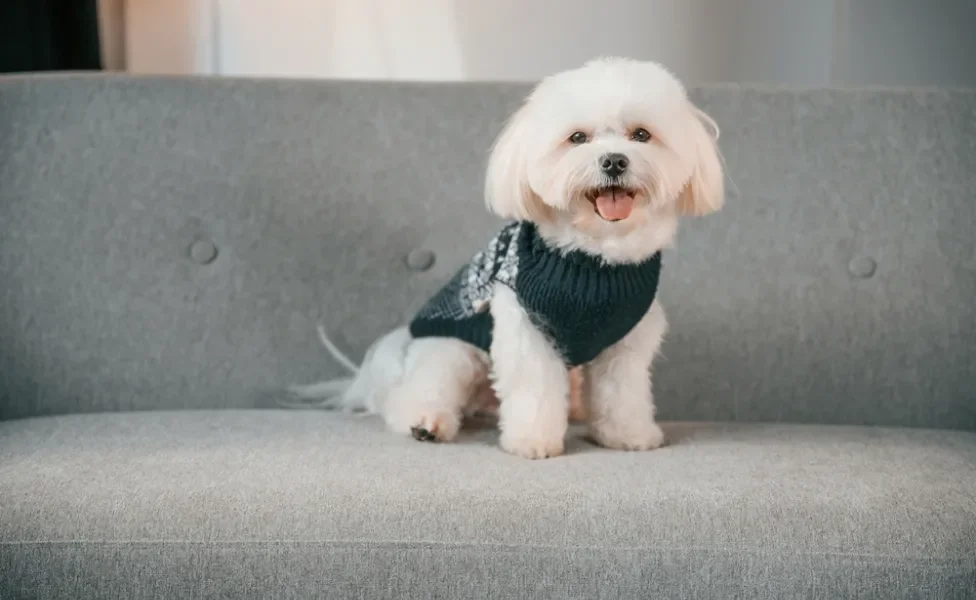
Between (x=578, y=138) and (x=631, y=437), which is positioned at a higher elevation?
(x=578, y=138)

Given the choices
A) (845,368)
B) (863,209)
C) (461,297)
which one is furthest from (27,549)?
(863,209)

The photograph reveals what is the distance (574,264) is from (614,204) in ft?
0.50

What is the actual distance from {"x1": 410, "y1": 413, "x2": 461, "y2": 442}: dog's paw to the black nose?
22.5 inches

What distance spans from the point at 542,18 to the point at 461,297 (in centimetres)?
121

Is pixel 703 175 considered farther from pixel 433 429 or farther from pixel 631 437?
pixel 433 429

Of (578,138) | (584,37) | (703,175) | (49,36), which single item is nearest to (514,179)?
(578,138)

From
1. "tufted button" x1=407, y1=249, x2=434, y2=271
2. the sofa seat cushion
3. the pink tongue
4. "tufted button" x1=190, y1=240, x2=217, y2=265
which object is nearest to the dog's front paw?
the sofa seat cushion

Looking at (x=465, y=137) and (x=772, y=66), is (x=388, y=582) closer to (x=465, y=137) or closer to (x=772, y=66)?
(x=465, y=137)

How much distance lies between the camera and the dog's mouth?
1.50 meters

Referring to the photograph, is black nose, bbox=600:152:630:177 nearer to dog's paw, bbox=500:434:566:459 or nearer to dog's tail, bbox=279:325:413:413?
dog's paw, bbox=500:434:566:459

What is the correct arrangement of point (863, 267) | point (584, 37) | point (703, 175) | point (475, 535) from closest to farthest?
point (475, 535)
point (703, 175)
point (863, 267)
point (584, 37)

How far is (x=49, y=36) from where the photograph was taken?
2.50 metres

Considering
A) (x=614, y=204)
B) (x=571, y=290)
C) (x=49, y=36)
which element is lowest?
(x=571, y=290)

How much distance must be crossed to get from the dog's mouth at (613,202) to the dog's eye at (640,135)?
104 millimetres
